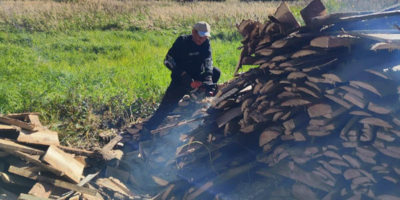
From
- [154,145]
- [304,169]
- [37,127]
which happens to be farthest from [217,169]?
[37,127]

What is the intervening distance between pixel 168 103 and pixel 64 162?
92.5 inches

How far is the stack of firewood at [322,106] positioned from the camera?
10.5 ft

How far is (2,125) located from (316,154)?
3965 mm

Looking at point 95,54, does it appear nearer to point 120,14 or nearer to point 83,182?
point 120,14

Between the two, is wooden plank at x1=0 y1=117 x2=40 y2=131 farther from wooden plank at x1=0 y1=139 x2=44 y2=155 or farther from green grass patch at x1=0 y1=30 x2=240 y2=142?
green grass patch at x1=0 y1=30 x2=240 y2=142

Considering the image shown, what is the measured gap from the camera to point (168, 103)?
6.40m

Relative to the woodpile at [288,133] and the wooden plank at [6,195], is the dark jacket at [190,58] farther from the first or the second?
the wooden plank at [6,195]

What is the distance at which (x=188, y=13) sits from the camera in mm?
17203

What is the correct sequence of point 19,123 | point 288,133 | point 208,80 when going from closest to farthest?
point 288,133 → point 19,123 → point 208,80

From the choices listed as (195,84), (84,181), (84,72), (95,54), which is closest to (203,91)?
(195,84)

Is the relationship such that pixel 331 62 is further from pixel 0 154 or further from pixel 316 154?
pixel 0 154

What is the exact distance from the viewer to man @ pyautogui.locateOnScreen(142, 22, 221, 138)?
20.4ft

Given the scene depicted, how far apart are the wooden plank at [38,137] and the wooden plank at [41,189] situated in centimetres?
64

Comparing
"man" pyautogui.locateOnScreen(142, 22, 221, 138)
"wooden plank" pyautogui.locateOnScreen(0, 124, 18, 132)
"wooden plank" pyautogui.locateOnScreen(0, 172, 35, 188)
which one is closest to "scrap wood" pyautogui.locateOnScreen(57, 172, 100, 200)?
"wooden plank" pyautogui.locateOnScreen(0, 172, 35, 188)
